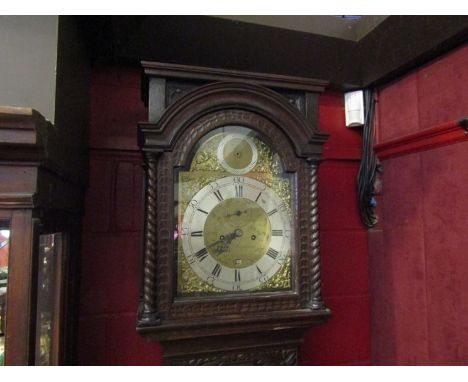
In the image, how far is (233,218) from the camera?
0.83 meters

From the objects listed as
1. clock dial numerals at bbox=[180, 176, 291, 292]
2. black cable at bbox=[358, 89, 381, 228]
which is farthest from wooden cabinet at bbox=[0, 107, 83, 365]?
black cable at bbox=[358, 89, 381, 228]

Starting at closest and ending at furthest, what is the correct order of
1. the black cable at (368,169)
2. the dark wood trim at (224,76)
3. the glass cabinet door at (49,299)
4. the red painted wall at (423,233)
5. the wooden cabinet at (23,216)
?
1. the wooden cabinet at (23,216)
2. the glass cabinet door at (49,299)
3. the dark wood trim at (224,76)
4. the red painted wall at (423,233)
5. the black cable at (368,169)

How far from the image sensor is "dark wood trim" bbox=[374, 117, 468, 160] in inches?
34.6

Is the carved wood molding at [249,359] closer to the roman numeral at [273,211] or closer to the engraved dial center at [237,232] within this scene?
the engraved dial center at [237,232]

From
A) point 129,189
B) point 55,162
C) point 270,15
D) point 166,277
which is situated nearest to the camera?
point 55,162

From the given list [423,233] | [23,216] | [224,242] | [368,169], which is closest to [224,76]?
[224,242]

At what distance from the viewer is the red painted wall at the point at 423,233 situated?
0.89m

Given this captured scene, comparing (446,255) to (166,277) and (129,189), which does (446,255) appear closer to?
(166,277)

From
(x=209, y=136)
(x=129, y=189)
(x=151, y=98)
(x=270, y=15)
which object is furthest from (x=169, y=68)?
(x=129, y=189)

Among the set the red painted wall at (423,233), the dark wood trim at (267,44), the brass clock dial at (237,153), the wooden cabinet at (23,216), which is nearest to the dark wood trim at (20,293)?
the wooden cabinet at (23,216)

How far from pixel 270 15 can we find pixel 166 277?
2.34ft

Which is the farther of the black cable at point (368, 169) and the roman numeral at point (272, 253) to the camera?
the black cable at point (368, 169)

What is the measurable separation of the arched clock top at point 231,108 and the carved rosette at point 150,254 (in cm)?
5

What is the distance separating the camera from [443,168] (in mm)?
936
